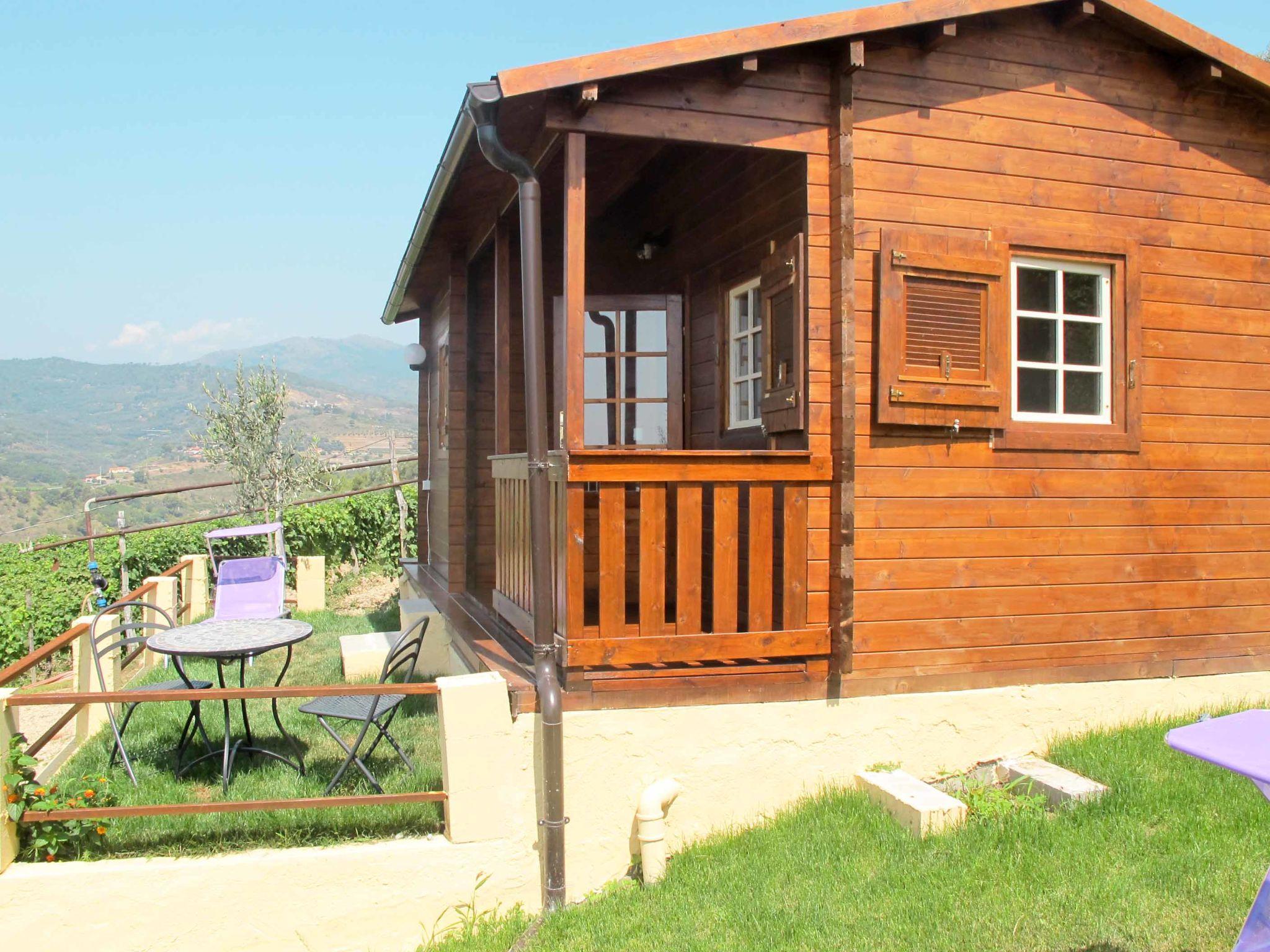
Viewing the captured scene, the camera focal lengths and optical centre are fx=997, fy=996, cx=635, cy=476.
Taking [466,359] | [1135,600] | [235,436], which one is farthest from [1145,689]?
[235,436]

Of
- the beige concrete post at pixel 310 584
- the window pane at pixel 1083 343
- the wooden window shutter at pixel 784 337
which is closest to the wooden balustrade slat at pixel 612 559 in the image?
the wooden window shutter at pixel 784 337

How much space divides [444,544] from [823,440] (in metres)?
5.12

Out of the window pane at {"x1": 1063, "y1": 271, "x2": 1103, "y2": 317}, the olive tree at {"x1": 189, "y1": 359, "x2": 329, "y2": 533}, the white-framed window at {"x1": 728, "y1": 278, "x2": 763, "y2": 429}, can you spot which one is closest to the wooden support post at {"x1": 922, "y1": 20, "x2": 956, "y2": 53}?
the window pane at {"x1": 1063, "y1": 271, "x2": 1103, "y2": 317}

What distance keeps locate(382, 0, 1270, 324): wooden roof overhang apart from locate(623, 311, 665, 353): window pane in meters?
1.17

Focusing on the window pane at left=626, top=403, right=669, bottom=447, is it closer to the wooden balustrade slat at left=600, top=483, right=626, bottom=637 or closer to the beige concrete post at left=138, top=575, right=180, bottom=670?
the wooden balustrade slat at left=600, top=483, right=626, bottom=637

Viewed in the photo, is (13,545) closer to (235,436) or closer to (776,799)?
(235,436)

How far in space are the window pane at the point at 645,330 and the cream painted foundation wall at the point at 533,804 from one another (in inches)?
117

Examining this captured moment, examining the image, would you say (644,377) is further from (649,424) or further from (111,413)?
(111,413)

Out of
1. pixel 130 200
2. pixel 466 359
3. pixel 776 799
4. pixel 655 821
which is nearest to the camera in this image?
pixel 655 821

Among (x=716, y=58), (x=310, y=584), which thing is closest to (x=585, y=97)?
(x=716, y=58)

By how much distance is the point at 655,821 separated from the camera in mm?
4520

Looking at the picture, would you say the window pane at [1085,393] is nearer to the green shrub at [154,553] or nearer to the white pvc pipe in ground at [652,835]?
the white pvc pipe in ground at [652,835]

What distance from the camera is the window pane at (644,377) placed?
6.95 m

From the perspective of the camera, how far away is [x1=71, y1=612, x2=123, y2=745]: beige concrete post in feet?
21.0
